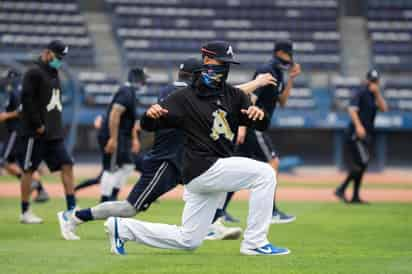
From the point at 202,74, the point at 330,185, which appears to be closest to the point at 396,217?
the point at 202,74

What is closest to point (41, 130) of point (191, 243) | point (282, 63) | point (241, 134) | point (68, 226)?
point (68, 226)

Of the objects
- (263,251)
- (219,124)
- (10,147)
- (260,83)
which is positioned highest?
(260,83)

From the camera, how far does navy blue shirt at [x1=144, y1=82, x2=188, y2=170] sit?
9414 mm

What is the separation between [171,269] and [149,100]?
2548 cm

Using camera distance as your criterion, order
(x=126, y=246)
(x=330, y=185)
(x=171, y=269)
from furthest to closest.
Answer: (x=330, y=185)
(x=126, y=246)
(x=171, y=269)

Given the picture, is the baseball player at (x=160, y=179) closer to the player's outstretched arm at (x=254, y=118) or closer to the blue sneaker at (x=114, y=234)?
the player's outstretched arm at (x=254, y=118)

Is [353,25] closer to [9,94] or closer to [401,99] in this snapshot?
[401,99]

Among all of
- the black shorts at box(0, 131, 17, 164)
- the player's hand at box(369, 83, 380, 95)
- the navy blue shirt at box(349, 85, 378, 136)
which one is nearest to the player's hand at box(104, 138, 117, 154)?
the black shorts at box(0, 131, 17, 164)

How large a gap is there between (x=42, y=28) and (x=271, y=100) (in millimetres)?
24467

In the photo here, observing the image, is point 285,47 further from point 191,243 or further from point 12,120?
point 12,120

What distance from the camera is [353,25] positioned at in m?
36.0

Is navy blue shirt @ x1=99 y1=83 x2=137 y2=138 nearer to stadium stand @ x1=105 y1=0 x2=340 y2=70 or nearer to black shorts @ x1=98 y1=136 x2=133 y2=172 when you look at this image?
black shorts @ x1=98 y1=136 x2=133 y2=172

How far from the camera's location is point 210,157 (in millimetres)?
7602

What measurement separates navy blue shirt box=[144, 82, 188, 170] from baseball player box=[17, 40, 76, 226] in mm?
1973
